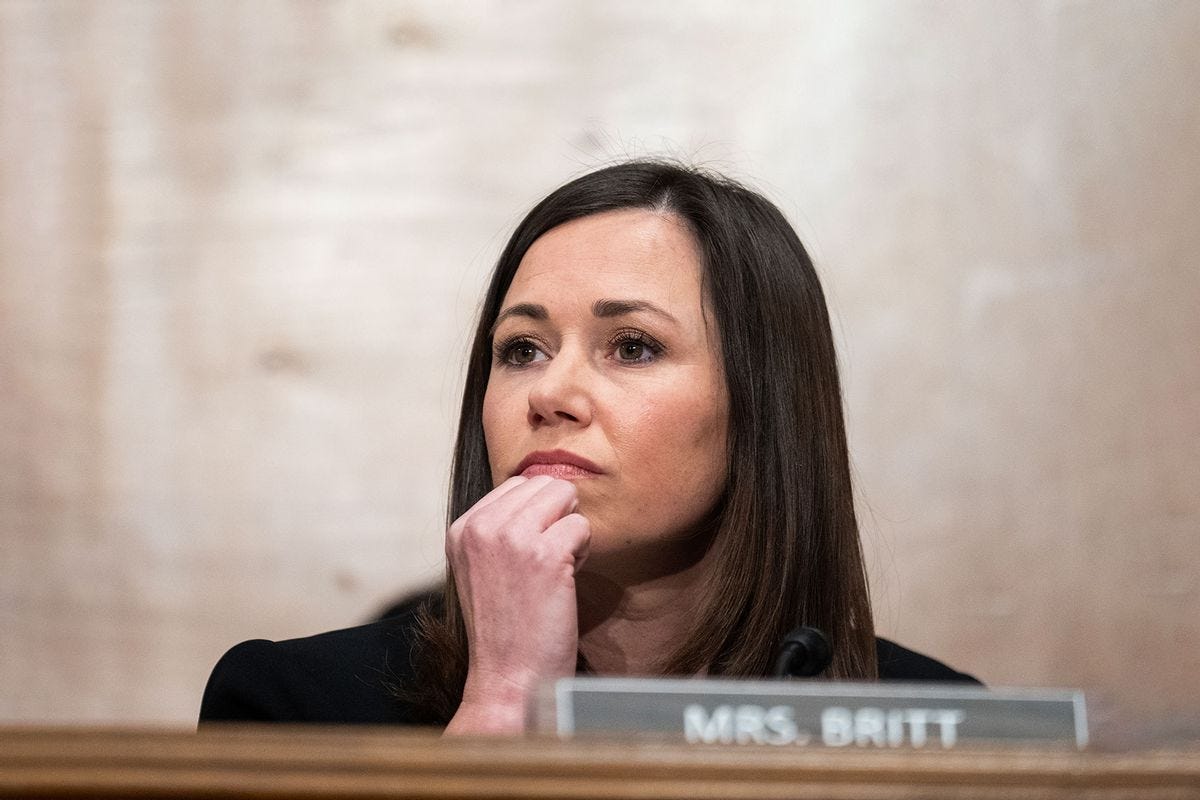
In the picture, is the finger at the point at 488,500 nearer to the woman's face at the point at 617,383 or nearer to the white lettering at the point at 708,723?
the woman's face at the point at 617,383

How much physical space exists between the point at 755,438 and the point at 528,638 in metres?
0.44

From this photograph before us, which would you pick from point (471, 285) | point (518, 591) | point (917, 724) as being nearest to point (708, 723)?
point (917, 724)

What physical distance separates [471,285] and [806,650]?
69.6 inches

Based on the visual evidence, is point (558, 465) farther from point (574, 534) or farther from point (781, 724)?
point (781, 724)

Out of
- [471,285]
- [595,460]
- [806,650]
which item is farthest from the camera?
[471,285]

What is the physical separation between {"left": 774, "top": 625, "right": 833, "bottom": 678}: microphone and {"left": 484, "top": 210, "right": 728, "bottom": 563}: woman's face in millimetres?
356

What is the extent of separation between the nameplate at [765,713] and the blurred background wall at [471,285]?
1.97 meters

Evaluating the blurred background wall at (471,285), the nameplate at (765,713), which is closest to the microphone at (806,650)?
the nameplate at (765,713)

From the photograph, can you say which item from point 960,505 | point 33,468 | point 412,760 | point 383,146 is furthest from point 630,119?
point 412,760

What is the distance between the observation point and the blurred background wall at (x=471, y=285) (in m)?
2.82

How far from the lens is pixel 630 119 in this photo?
2963 mm

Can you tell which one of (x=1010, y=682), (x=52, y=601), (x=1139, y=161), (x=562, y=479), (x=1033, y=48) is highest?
(x=1033, y=48)

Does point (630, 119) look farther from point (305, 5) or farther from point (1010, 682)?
point (1010, 682)

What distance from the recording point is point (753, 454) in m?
1.74
